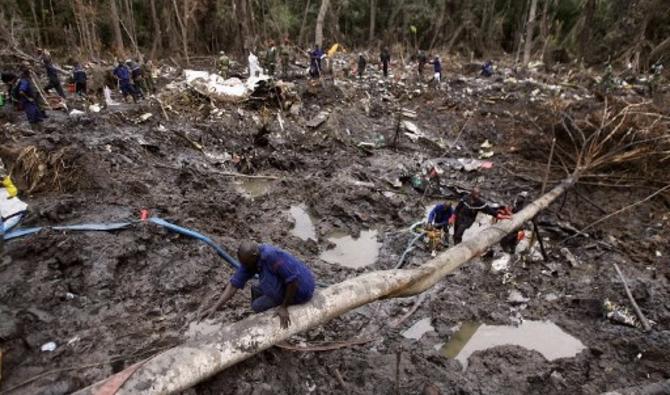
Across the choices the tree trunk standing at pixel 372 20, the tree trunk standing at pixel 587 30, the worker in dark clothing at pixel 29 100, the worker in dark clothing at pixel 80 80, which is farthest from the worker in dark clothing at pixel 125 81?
the tree trunk standing at pixel 587 30

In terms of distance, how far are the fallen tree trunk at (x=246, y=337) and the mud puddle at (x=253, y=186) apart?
4.05m

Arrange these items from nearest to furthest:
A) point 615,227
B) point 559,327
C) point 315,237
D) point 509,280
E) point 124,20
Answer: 1. point 559,327
2. point 509,280
3. point 315,237
4. point 615,227
5. point 124,20

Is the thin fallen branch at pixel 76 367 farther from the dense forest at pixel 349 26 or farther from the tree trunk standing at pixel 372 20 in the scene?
the tree trunk standing at pixel 372 20

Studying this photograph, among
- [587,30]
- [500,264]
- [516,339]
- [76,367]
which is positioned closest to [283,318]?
[76,367]

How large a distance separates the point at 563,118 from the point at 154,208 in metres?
8.04

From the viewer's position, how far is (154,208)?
19.1ft

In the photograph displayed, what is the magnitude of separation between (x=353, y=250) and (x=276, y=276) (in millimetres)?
3262

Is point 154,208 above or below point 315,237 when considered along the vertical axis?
above

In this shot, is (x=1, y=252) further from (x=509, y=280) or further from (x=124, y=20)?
(x=124, y=20)

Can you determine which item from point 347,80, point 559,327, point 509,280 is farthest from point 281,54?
point 559,327

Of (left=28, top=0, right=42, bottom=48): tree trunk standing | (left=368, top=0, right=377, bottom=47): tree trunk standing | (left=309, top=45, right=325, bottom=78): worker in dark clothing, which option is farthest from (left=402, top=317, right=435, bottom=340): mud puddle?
(left=368, top=0, right=377, bottom=47): tree trunk standing

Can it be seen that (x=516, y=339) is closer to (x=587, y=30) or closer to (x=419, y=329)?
(x=419, y=329)

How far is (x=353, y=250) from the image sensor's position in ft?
21.0

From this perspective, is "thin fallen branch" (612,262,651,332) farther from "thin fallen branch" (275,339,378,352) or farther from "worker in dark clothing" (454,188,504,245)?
"thin fallen branch" (275,339,378,352)
